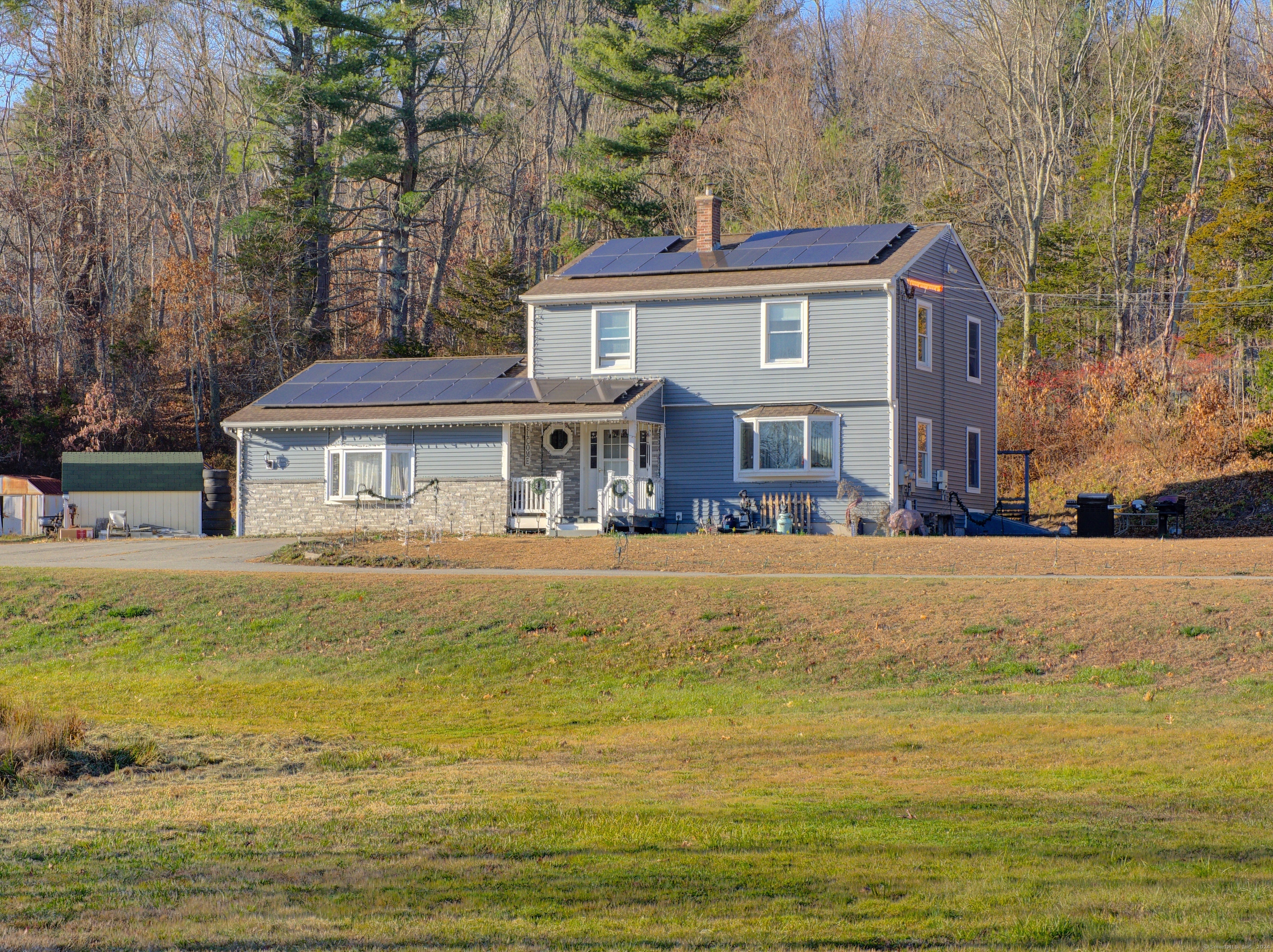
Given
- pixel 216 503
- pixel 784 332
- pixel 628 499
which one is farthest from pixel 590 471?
pixel 216 503

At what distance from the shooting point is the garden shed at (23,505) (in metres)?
35.0

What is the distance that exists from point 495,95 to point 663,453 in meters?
24.9

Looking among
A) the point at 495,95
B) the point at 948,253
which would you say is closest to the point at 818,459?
the point at 948,253

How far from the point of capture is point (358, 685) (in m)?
16.5

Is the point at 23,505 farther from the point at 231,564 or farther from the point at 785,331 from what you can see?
the point at 785,331

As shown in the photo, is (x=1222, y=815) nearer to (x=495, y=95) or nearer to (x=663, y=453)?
(x=663, y=453)

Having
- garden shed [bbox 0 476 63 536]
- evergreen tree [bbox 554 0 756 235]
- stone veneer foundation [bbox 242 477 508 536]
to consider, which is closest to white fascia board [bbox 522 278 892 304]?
stone veneer foundation [bbox 242 477 508 536]

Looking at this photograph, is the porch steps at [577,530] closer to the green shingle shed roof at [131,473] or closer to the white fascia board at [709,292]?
the white fascia board at [709,292]

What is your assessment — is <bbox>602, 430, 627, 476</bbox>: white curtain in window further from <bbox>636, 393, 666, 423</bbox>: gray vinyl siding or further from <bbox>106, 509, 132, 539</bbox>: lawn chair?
<bbox>106, 509, 132, 539</bbox>: lawn chair

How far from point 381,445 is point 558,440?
13.2 feet

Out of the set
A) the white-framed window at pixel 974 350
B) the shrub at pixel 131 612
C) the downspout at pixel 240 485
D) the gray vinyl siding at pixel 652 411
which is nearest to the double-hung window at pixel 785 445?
the gray vinyl siding at pixel 652 411

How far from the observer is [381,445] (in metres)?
30.4

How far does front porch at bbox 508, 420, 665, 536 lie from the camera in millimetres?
28578

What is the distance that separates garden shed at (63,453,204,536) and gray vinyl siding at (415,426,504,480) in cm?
771
